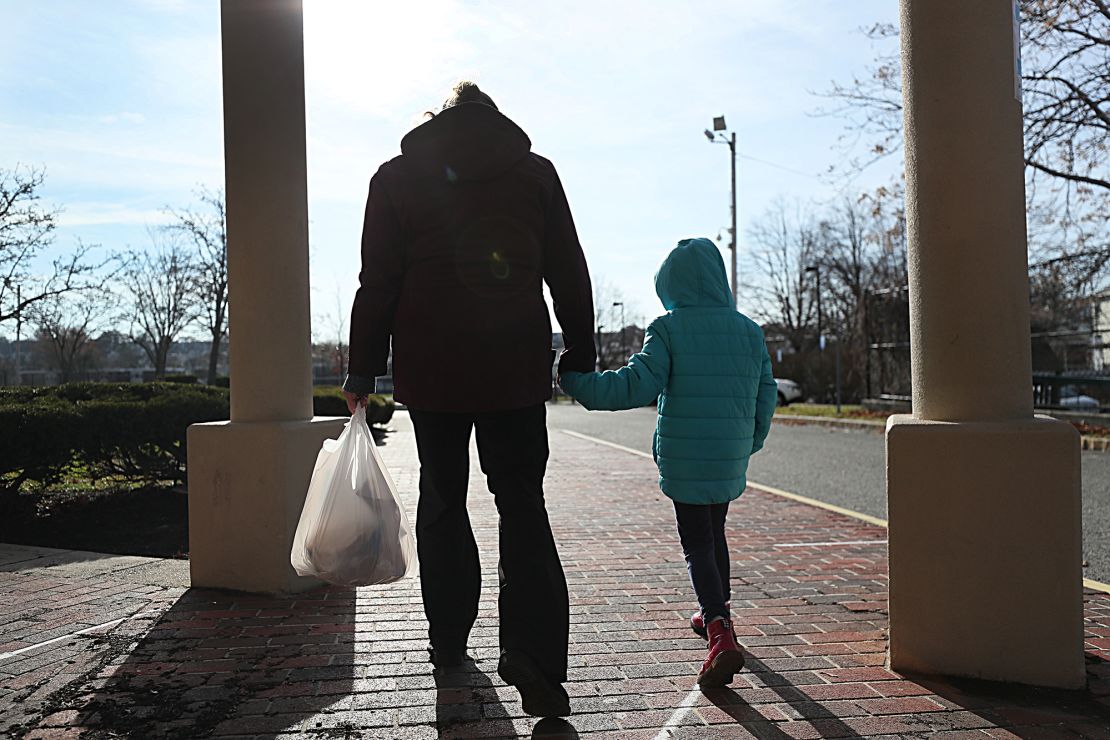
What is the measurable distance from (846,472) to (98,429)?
27.2 ft

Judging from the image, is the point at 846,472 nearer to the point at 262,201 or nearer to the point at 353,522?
the point at 262,201

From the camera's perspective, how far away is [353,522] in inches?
138

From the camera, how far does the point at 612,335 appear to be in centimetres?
7344

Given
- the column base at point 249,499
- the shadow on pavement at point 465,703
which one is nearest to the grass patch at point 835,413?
the column base at point 249,499

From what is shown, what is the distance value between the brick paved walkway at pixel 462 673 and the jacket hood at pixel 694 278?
4.57ft

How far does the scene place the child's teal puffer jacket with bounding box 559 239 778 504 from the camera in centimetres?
367

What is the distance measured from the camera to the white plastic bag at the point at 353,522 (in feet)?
11.4

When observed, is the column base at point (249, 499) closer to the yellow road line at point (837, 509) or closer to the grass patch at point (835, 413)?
the yellow road line at point (837, 509)

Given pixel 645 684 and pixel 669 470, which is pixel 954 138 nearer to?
pixel 669 470

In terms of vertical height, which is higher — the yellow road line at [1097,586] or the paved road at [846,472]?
the yellow road line at [1097,586]

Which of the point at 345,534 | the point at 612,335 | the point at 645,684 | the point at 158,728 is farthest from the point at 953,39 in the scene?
the point at 612,335

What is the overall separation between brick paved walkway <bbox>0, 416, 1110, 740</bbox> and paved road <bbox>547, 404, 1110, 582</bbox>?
2.47m

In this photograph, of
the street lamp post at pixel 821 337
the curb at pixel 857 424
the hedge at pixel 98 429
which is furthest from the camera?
the street lamp post at pixel 821 337

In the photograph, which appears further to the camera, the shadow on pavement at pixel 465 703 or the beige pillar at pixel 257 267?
the beige pillar at pixel 257 267
